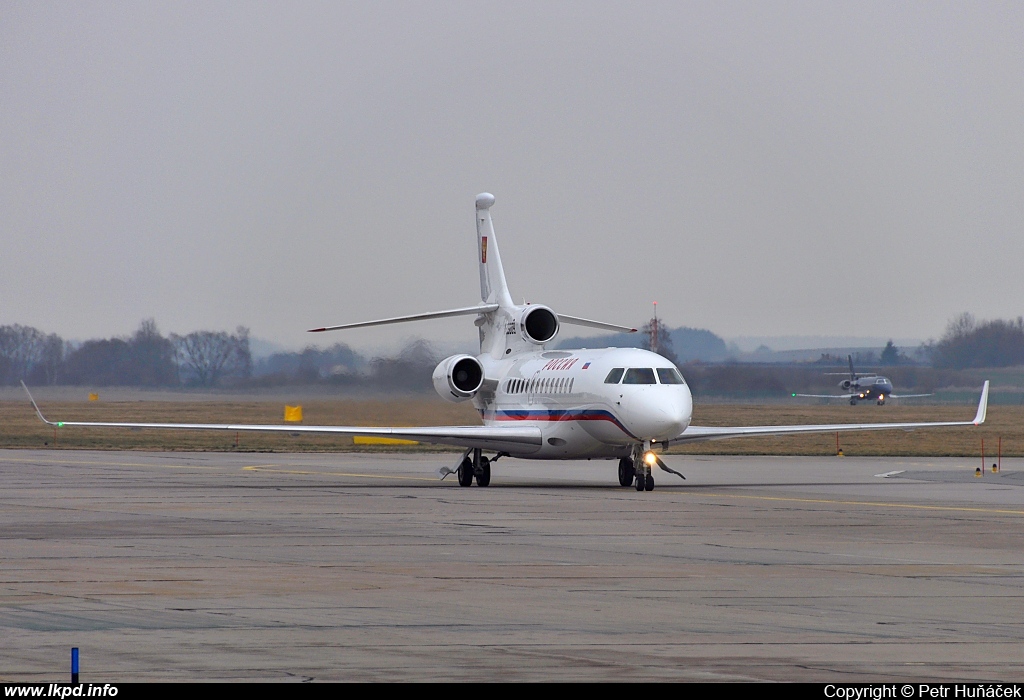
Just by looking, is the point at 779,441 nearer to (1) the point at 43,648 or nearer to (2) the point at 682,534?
(2) the point at 682,534

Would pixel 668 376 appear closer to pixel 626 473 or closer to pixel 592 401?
pixel 592 401

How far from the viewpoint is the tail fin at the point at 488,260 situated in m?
38.3

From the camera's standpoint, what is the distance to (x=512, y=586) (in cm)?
1312

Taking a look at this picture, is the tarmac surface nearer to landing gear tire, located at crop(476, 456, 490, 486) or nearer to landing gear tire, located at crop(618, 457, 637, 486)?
landing gear tire, located at crop(618, 457, 637, 486)

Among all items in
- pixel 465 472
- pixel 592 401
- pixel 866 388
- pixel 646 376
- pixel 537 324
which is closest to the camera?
pixel 646 376

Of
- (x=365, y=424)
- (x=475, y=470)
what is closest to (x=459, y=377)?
(x=475, y=470)

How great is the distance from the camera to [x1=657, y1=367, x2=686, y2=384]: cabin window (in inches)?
1148

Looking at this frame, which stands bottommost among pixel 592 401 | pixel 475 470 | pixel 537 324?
pixel 475 470

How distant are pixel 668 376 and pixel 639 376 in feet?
2.07

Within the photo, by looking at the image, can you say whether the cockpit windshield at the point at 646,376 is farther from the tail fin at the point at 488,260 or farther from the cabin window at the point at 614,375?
the tail fin at the point at 488,260

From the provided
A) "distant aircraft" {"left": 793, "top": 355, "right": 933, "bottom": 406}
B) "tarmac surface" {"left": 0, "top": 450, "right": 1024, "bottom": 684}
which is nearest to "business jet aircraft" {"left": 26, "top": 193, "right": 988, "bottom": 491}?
"tarmac surface" {"left": 0, "top": 450, "right": 1024, "bottom": 684}

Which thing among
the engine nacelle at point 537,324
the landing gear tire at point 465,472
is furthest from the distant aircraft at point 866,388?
the landing gear tire at point 465,472

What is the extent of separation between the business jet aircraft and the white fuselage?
1.0 inches

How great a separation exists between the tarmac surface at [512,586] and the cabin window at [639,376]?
2.59 meters
